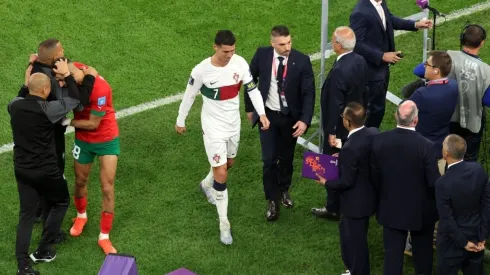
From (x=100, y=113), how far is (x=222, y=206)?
4.72 feet

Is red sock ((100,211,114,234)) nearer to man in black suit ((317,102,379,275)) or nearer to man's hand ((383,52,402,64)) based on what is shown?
man in black suit ((317,102,379,275))

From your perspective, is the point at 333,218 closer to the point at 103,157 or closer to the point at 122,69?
the point at 103,157

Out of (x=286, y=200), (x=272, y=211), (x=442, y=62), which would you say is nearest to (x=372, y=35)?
(x=442, y=62)

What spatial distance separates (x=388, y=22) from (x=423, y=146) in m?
2.60

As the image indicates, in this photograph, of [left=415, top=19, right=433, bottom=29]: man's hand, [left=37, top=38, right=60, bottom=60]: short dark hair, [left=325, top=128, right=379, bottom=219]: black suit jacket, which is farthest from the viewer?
[left=415, top=19, right=433, bottom=29]: man's hand

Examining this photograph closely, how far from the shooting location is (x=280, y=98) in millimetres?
8578

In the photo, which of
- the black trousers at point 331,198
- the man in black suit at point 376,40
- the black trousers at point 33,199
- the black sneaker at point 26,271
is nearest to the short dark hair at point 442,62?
the man in black suit at point 376,40

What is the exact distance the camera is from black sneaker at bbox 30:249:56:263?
8.31 metres

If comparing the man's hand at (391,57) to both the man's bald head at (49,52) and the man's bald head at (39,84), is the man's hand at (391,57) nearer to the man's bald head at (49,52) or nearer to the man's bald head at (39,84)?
the man's bald head at (49,52)

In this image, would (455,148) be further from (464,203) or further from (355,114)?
(355,114)

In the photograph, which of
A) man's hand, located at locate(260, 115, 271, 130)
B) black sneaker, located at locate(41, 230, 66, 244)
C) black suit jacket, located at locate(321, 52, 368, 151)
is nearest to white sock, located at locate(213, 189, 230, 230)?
man's hand, located at locate(260, 115, 271, 130)

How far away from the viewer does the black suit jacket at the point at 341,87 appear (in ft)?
27.0

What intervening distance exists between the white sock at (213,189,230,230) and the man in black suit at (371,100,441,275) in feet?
5.45

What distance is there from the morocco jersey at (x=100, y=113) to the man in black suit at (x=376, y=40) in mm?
2623
